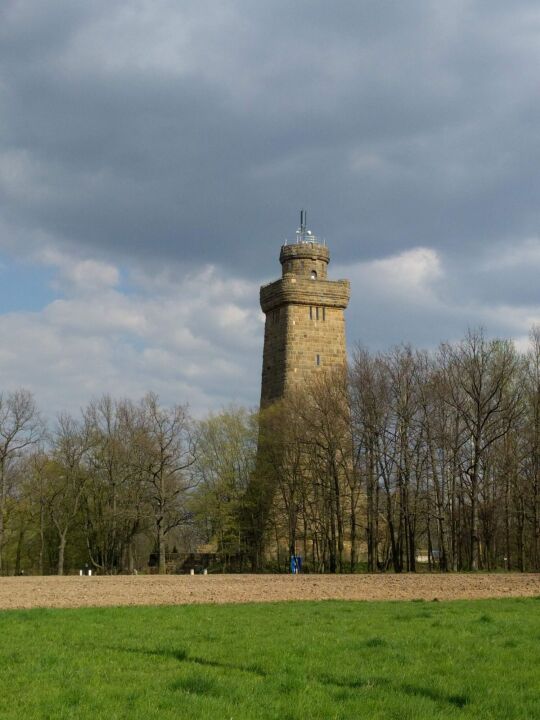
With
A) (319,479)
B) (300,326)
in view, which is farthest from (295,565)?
(300,326)

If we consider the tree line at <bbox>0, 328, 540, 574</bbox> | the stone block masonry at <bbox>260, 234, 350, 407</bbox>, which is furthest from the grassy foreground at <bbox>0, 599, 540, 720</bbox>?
the stone block masonry at <bbox>260, 234, 350, 407</bbox>

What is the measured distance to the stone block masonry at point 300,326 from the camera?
69.1 m

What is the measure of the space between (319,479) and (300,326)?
47.7 ft

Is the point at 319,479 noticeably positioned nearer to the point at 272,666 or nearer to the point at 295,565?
the point at 295,565

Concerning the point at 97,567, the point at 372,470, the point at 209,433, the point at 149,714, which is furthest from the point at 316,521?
the point at 149,714

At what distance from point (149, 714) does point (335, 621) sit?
8078 millimetres

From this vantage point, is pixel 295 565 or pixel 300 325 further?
pixel 300 325

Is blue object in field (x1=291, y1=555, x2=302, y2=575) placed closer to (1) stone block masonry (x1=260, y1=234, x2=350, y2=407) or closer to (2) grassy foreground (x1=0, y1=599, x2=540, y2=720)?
(1) stone block masonry (x1=260, y1=234, x2=350, y2=407)

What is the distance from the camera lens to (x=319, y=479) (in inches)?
2378

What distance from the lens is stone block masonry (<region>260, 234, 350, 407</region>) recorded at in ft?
227

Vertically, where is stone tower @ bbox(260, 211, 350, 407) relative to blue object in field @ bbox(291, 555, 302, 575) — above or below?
above

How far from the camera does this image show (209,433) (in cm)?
6812

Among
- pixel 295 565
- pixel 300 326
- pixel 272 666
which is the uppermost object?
pixel 300 326

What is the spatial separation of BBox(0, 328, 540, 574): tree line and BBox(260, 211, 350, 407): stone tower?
4351 mm
